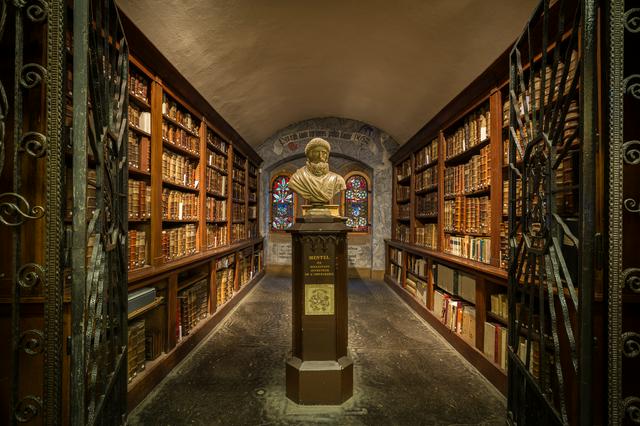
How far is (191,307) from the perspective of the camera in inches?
116

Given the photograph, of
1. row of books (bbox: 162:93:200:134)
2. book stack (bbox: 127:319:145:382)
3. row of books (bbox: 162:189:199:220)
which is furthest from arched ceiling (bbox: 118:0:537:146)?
book stack (bbox: 127:319:145:382)

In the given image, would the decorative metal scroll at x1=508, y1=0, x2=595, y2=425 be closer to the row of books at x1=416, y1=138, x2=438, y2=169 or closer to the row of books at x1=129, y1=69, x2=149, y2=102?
the row of books at x1=416, y1=138, x2=438, y2=169

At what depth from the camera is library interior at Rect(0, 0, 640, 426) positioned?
1.04m

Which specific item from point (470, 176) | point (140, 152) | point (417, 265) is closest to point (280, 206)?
point (417, 265)

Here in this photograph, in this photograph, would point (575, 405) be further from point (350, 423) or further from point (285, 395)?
point (285, 395)

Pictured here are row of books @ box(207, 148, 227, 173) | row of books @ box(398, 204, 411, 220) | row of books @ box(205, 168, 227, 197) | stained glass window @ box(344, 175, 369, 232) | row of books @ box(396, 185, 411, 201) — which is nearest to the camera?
row of books @ box(205, 168, 227, 197)

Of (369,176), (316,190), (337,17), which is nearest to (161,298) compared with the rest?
(316,190)

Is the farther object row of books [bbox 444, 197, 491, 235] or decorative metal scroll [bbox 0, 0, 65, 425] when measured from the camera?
row of books [bbox 444, 197, 491, 235]

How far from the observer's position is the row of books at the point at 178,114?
279 centimetres

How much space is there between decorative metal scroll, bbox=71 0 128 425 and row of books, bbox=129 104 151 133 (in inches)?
23.5

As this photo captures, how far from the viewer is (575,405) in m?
1.57

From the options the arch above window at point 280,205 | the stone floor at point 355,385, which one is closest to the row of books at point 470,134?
the stone floor at point 355,385

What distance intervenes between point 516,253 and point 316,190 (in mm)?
1406

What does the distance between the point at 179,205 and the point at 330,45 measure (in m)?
2.57
